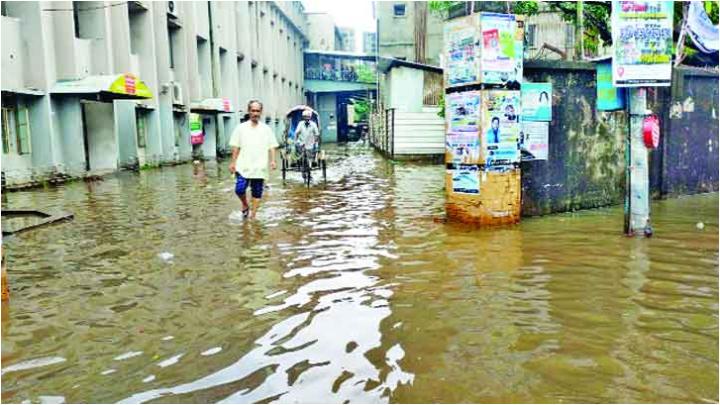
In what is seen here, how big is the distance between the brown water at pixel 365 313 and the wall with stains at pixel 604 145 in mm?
732

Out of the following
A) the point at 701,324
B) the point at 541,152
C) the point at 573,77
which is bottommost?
the point at 701,324

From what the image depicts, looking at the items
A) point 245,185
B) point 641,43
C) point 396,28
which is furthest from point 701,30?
point 396,28

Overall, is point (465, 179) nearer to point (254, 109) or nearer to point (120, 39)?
point (254, 109)

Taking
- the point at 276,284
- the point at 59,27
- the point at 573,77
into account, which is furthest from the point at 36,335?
the point at 59,27

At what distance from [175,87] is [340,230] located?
19.8 metres

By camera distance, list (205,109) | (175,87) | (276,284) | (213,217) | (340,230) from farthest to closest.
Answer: (205,109)
(175,87)
(213,217)
(340,230)
(276,284)

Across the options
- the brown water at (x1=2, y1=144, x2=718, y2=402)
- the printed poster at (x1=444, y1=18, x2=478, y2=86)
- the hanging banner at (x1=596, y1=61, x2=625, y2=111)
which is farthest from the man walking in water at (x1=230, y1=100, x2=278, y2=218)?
the hanging banner at (x1=596, y1=61, x2=625, y2=111)

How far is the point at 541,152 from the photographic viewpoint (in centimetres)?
880

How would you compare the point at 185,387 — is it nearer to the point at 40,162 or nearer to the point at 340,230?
the point at 340,230

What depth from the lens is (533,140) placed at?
869cm

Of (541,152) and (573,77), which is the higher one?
(573,77)

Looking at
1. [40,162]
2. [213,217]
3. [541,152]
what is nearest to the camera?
[541,152]

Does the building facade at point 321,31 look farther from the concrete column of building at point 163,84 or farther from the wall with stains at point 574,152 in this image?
the wall with stains at point 574,152

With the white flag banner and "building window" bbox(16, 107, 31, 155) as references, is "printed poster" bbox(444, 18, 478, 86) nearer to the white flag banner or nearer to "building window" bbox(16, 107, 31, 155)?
the white flag banner
